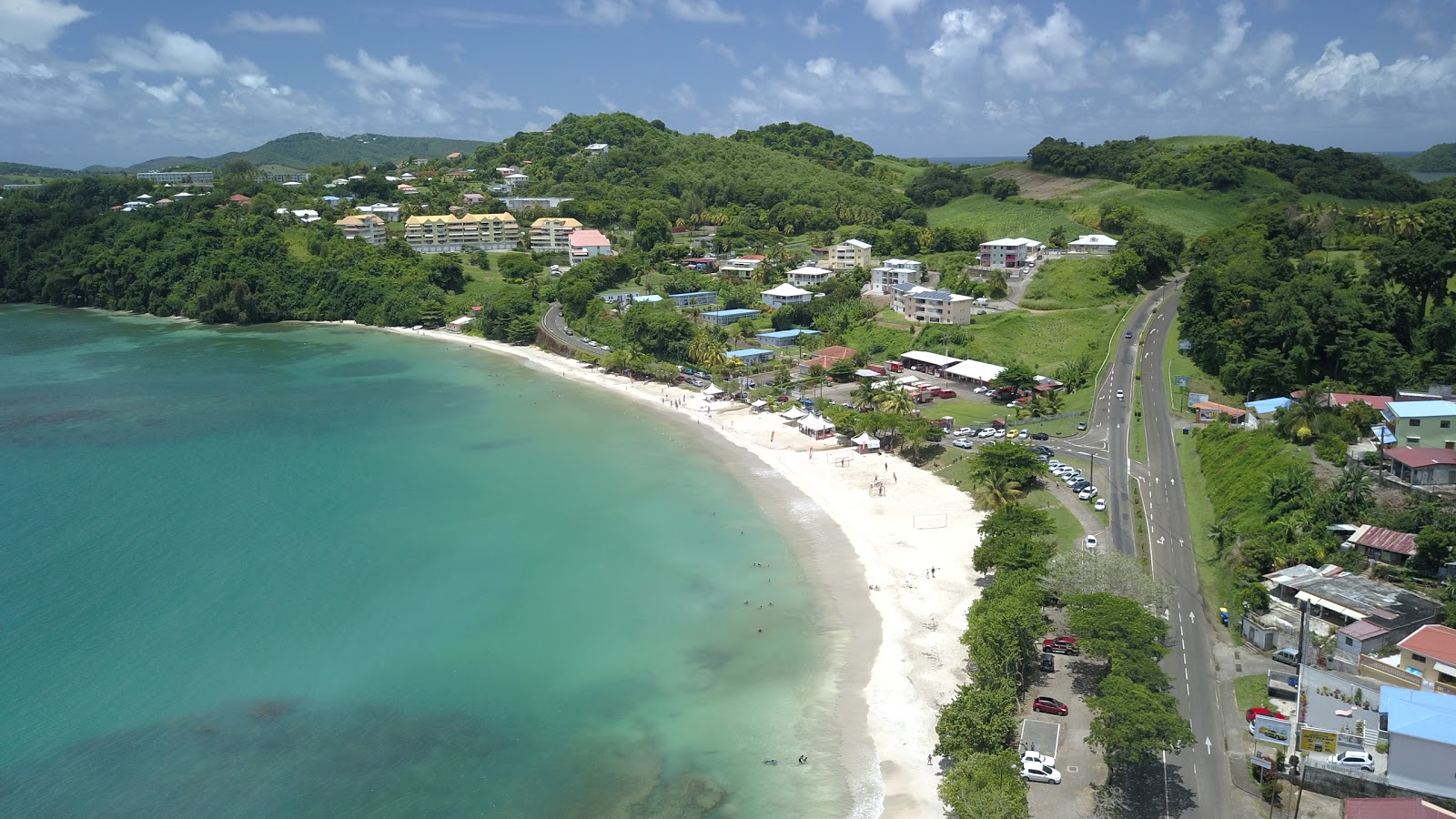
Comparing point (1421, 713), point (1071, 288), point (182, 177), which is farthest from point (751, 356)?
point (182, 177)

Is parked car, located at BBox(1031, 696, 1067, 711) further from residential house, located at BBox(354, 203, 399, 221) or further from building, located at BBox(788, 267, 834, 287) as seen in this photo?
residential house, located at BBox(354, 203, 399, 221)

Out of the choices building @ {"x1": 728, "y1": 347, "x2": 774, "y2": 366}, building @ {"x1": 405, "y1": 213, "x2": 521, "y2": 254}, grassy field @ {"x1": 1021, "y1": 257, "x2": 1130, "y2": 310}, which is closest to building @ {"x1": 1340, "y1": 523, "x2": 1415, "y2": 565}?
grassy field @ {"x1": 1021, "y1": 257, "x2": 1130, "y2": 310}

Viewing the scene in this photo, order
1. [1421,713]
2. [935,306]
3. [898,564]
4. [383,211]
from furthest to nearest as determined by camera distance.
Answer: [383,211]
[935,306]
[898,564]
[1421,713]

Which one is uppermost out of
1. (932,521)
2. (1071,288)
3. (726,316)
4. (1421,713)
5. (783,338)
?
(1071,288)

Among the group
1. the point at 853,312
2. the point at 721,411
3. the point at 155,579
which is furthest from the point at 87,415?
the point at 853,312

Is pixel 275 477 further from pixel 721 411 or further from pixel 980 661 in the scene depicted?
pixel 980 661

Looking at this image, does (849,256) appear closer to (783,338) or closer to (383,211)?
(783,338)

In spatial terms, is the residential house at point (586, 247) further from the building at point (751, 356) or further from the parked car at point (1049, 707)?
the parked car at point (1049, 707)
